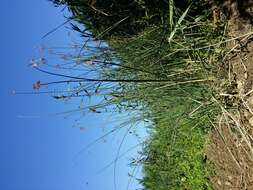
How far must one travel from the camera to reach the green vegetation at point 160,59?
10.8 feet

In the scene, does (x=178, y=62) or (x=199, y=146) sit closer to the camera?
(x=178, y=62)

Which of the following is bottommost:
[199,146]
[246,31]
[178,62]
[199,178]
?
[199,178]

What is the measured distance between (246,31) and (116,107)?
3.98 ft

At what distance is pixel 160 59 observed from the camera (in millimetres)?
3305

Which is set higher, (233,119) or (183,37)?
(183,37)

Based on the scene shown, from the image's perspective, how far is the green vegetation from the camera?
3.28 meters

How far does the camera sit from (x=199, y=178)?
4191mm

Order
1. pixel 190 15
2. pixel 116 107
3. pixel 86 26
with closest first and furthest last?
pixel 190 15 < pixel 116 107 < pixel 86 26

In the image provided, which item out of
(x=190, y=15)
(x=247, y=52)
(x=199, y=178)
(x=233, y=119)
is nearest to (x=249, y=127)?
(x=233, y=119)

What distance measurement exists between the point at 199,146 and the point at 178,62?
38.1 inches

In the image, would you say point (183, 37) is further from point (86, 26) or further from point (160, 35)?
point (86, 26)

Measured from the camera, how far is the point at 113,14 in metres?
3.50

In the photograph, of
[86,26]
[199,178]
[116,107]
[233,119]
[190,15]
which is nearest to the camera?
[233,119]

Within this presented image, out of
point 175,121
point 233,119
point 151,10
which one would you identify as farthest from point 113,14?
point 233,119
